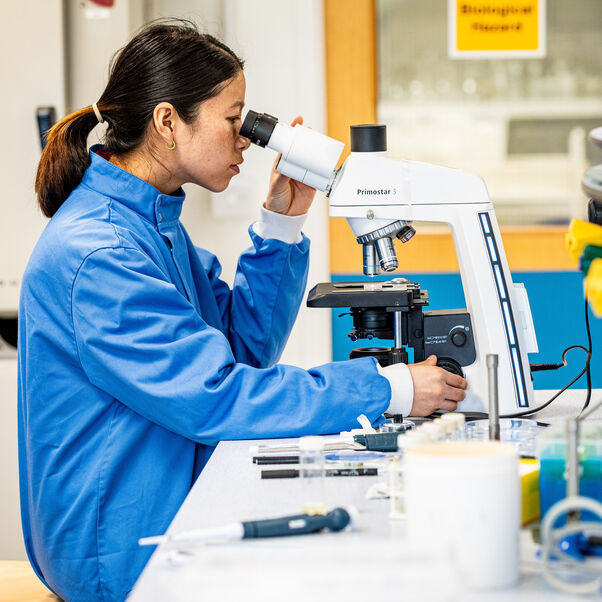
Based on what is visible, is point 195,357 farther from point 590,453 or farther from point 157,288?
point 590,453

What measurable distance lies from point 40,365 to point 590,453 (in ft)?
2.95

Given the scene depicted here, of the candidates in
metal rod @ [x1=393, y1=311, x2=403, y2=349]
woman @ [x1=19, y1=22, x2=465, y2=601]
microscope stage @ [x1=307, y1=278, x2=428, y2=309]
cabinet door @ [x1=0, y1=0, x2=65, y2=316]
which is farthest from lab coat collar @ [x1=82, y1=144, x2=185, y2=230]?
cabinet door @ [x1=0, y1=0, x2=65, y2=316]

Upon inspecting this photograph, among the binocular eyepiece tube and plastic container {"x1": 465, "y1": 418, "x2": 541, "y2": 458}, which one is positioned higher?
the binocular eyepiece tube

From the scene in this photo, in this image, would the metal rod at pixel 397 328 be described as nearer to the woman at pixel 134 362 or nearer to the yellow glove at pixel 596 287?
the woman at pixel 134 362

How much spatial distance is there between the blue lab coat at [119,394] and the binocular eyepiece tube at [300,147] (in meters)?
0.23

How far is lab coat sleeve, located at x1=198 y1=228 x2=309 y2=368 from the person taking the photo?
1.86 metres

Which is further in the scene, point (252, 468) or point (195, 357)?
point (195, 357)

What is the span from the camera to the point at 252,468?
1157mm

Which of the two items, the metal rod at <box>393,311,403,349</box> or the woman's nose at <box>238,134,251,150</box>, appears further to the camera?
the woman's nose at <box>238,134,251,150</box>

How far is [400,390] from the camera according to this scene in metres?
1.38

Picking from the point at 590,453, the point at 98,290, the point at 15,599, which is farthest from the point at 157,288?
the point at 590,453

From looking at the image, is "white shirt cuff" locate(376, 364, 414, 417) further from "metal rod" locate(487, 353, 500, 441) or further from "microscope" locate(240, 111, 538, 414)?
"metal rod" locate(487, 353, 500, 441)

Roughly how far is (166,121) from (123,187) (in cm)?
16

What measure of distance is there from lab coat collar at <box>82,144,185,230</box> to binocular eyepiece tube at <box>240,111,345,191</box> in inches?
7.7
